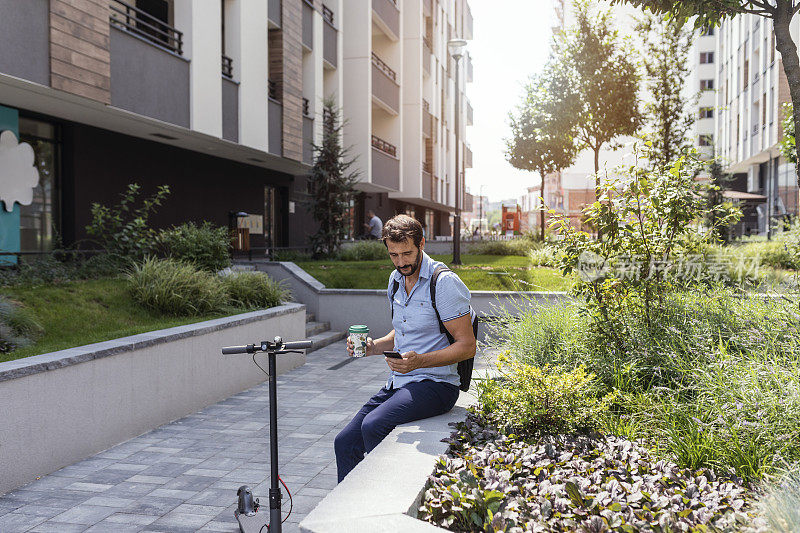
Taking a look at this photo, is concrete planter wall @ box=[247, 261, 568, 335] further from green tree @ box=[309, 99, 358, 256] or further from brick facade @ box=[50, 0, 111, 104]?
green tree @ box=[309, 99, 358, 256]

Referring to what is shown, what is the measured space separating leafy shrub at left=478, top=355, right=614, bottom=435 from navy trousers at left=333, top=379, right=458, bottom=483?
34 centimetres

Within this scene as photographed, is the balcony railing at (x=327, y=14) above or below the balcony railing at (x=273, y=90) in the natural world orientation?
above

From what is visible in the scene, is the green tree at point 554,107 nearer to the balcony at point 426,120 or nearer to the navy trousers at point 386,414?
the balcony at point 426,120

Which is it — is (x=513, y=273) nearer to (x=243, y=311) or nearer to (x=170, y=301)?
(x=243, y=311)

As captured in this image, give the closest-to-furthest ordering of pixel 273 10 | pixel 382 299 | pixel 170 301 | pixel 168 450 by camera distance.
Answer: pixel 168 450, pixel 170 301, pixel 382 299, pixel 273 10

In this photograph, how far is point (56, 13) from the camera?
10.1 meters

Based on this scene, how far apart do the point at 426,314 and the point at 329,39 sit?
67.6 feet

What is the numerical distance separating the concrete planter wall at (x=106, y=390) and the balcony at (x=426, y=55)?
94.5 ft

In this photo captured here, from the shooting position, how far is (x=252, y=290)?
34.0 feet

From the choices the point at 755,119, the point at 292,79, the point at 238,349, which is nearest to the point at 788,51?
the point at 238,349

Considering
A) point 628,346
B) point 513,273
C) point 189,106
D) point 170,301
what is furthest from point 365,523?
point 189,106

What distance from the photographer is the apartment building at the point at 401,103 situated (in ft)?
83.7

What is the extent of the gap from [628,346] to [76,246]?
446 inches

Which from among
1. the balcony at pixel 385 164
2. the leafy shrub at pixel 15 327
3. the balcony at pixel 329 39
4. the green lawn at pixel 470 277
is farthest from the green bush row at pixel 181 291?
the balcony at pixel 385 164
